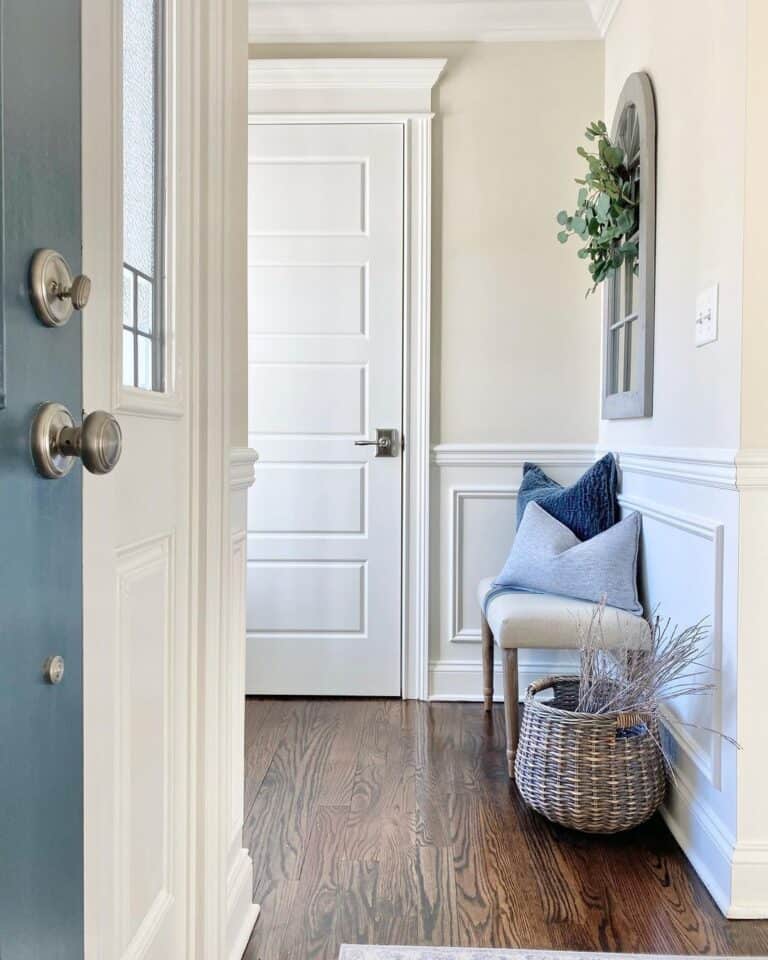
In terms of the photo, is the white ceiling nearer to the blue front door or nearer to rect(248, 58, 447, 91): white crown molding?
rect(248, 58, 447, 91): white crown molding

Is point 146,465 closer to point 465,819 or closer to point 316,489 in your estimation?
point 465,819

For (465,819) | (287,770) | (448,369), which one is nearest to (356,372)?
(448,369)

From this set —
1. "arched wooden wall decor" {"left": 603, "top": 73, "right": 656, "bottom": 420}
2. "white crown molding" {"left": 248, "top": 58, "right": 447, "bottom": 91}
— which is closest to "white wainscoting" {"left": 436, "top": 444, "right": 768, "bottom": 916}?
"arched wooden wall decor" {"left": 603, "top": 73, "right": 656, "bottom": 420}

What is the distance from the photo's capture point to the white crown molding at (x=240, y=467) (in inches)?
62.2

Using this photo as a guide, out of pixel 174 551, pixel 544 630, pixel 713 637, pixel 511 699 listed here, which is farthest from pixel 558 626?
pixel 174 551

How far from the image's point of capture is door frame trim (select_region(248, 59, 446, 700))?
123 inches

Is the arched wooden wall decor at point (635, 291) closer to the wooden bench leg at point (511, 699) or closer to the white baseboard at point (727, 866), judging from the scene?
the wooden bench leg at point (511, 699)

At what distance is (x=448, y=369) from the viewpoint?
10.6 ft

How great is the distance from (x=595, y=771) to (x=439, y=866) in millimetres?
431

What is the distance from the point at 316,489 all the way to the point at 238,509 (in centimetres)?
154

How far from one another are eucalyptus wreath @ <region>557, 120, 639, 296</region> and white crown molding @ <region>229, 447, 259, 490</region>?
5.14 ft

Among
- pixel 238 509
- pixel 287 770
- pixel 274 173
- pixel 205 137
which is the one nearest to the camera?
pixel 205 137

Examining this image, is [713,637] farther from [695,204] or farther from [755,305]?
[695,204]

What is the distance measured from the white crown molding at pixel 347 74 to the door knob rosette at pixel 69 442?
279 cm
